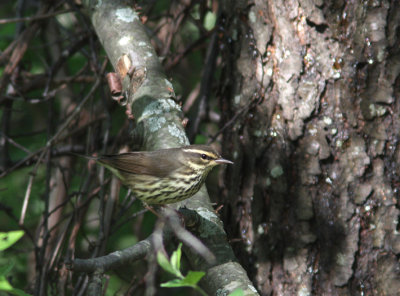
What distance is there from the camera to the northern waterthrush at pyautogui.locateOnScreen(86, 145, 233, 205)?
3.36m

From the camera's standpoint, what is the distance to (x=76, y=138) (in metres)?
5.07

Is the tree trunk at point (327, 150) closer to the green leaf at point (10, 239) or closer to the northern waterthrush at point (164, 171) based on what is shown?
the northern waterthrush at point (164, 171)

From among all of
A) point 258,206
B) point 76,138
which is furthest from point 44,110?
point 258,206

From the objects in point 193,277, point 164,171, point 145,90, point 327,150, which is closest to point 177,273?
point 193,277

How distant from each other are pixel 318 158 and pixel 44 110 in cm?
353

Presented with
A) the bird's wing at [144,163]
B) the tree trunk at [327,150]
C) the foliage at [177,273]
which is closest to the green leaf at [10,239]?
the foliage at [177,273]

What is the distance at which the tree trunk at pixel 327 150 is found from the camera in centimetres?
307

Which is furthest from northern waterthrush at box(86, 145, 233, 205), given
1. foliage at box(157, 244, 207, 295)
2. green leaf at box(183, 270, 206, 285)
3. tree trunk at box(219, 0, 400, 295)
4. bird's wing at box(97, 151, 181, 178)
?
green leaf at box(183, 270, 206, 285)

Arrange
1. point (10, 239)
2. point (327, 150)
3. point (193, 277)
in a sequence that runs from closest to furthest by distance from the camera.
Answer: point (193, 277), point (10, 239), point (327, 150)

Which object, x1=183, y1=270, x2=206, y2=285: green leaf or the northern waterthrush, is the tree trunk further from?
x1=183, y1=270, x2=206, y2=285: green leaf

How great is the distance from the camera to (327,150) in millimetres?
3131

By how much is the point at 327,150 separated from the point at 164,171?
1113mm

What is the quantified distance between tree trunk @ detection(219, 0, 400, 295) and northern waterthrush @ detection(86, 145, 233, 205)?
1.36ft

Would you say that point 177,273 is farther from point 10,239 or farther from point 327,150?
point 327,150
